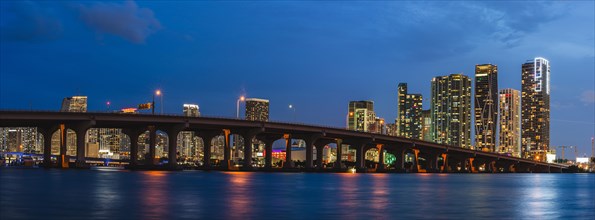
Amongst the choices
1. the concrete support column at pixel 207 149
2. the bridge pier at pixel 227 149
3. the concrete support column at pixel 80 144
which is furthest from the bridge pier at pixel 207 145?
the concrete support column at pixel 80 144

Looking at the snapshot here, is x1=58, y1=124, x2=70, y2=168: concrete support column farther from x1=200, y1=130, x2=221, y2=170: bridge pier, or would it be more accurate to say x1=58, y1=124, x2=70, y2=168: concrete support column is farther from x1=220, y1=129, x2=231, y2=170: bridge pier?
x1=200, y1=130, x2=221, y2=170: bridge pier

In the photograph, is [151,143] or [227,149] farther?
[227,149]

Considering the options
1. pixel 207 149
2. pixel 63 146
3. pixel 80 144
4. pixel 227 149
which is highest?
pixel 80 144

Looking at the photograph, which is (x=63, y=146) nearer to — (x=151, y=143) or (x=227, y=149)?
(x=151, y=143)

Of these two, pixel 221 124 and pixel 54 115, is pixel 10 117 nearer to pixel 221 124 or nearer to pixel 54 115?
pixel 54 115

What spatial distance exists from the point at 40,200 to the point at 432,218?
72.3ft

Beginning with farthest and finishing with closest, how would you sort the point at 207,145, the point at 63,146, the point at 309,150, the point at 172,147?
1. the point at 309,150
2. the point at 207,145
3. the point at 172,147
4. the point at 63,146

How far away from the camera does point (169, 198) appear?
47406mm

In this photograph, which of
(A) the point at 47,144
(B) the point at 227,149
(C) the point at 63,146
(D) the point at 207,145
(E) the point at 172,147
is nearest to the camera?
(C) the point at 63,146

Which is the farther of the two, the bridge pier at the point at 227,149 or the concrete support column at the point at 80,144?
the bridge pier at the point at 227,149

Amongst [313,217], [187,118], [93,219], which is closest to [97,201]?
[93,219]

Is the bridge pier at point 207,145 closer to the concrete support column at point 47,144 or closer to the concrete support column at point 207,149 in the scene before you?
the concrete support column at point 207,149

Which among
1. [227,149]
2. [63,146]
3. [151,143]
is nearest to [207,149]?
[227,149]

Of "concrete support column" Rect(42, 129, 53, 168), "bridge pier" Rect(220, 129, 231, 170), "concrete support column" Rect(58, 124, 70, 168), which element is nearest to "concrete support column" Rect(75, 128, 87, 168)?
"concrete support column" Rect(58, 124, 70, 168)
